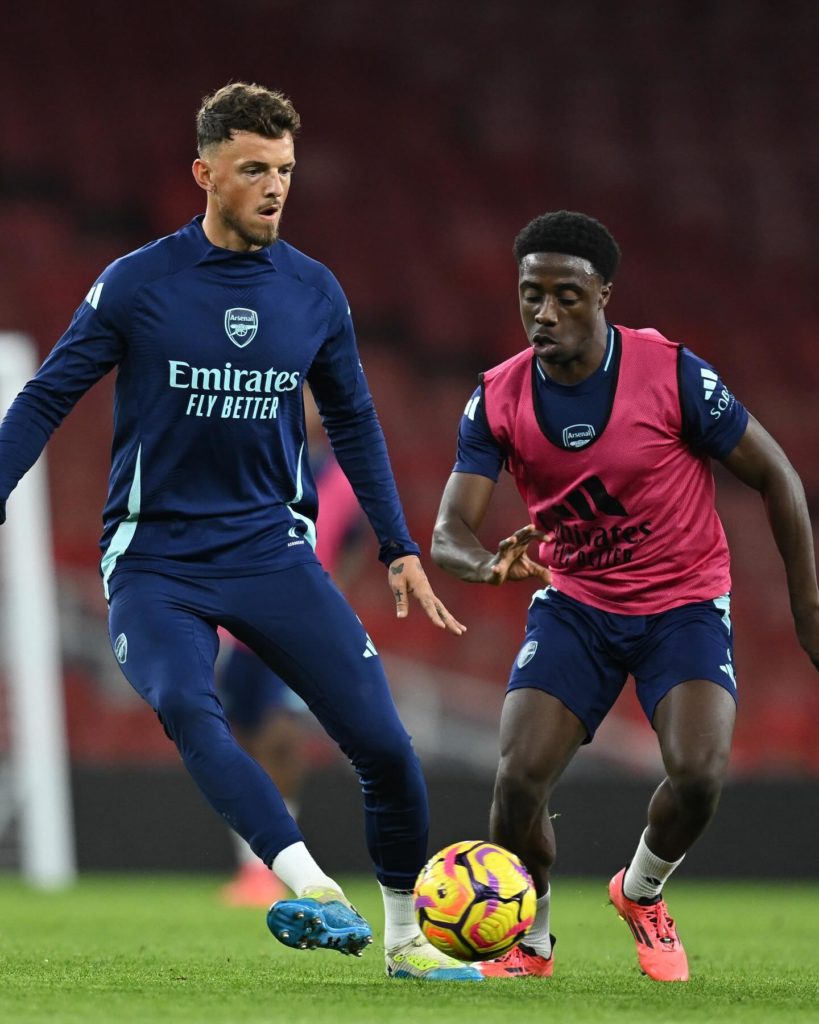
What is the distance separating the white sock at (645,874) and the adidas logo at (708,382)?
1309 mm

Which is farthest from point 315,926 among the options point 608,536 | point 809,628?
point 809,628

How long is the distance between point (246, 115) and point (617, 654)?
1.86 meters

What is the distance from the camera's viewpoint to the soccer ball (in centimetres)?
454

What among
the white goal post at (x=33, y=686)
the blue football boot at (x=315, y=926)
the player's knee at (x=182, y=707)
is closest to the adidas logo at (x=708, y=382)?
the player's knee at (x=182, y=707)

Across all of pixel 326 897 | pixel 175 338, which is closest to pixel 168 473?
pixel 175 338

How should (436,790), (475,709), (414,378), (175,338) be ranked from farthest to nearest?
(414,378) → (475,709) → (436,790) → (175,338)

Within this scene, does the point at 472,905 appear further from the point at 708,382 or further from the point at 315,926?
the point at 708,382

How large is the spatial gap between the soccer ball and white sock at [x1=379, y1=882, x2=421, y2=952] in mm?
259

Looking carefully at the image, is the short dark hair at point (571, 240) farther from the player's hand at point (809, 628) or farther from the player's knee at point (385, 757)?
the player's knee at point (385, 757)

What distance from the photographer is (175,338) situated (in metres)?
4.71

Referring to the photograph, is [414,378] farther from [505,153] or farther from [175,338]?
[175,338]

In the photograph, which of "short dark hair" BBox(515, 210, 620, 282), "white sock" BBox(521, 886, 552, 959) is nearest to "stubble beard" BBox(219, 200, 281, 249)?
"short dark hair" BBox(515, 210, 620, 282)

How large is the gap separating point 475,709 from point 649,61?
22.7 ft

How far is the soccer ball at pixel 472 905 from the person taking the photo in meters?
4.54
